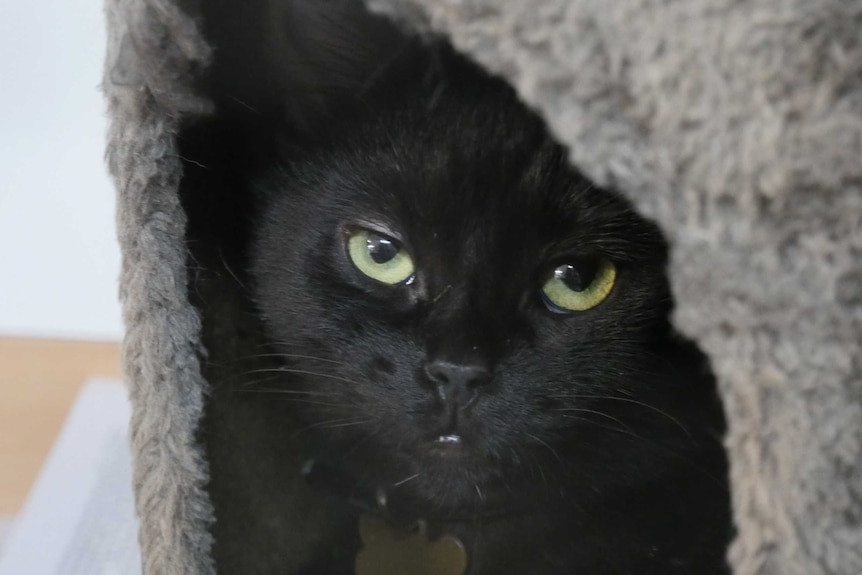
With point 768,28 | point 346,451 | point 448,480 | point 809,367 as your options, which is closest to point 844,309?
point 809,367

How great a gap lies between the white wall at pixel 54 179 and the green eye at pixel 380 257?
0.58 meters

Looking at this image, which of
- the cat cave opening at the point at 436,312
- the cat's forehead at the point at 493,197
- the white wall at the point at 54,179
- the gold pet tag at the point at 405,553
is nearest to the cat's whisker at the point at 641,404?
the cat cave opening at the point at 436,312

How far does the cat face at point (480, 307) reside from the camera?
69 cm

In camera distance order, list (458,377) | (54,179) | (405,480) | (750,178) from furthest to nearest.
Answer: (54,179) < (405,480) < (458,377) < (750,178)

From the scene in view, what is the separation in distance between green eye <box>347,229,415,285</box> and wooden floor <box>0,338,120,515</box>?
70cm

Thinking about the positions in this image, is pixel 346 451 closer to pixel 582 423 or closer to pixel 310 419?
pixel 310 419

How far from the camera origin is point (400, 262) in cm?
73

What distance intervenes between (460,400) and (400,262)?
0.14 meters

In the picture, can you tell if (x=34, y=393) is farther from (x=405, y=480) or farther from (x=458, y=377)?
(x=458, y=377)

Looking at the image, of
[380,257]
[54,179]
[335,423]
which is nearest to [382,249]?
[380,257]

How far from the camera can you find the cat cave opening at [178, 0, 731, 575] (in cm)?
70

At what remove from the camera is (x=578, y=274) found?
72cm

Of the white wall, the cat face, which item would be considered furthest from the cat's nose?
the white wall

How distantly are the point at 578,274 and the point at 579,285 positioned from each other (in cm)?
1
